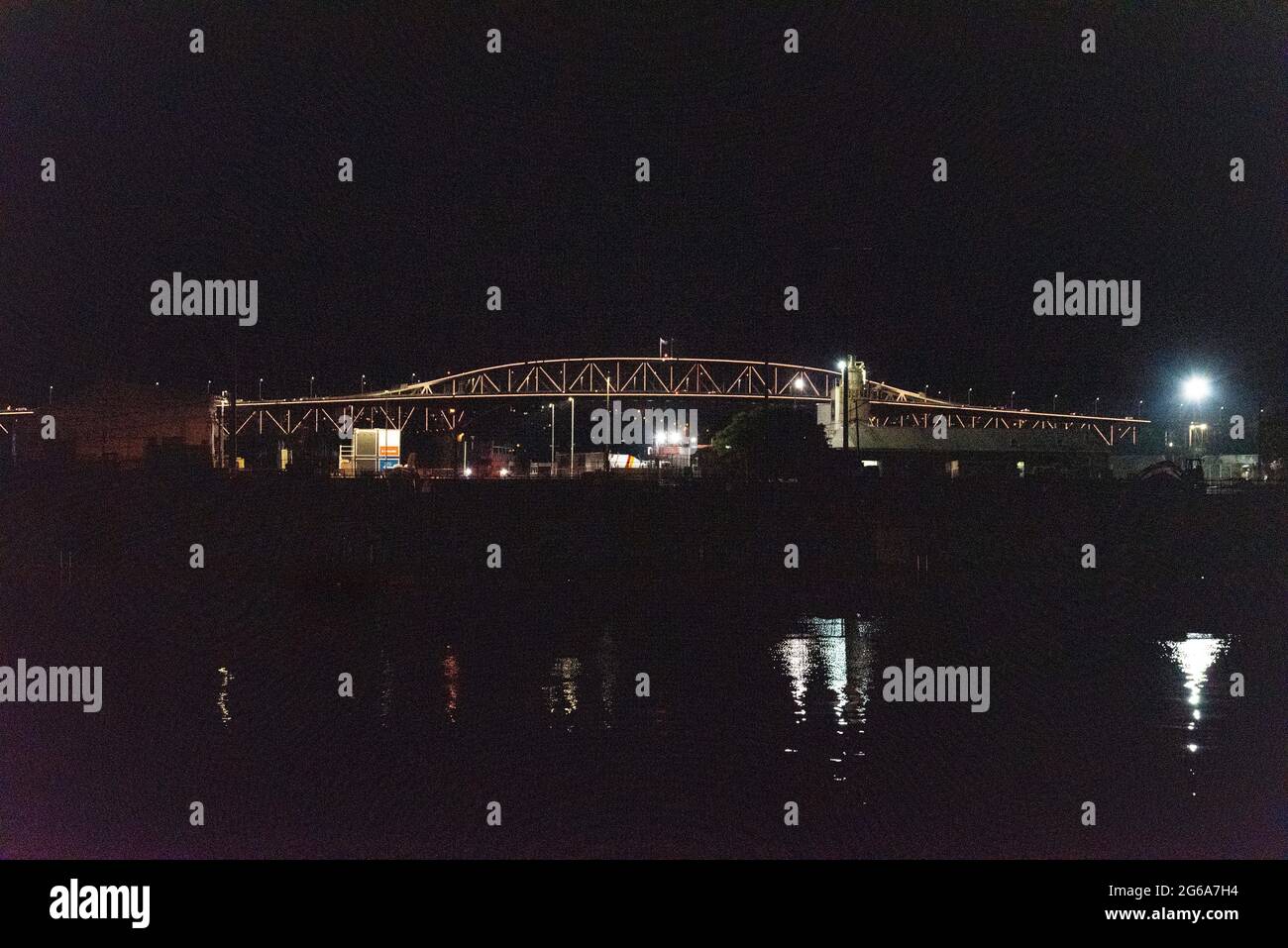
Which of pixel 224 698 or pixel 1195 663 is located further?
pixel 1195 663

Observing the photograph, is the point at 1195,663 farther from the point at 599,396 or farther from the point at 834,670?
the point at 599,396

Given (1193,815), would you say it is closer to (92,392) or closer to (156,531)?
(156,531)

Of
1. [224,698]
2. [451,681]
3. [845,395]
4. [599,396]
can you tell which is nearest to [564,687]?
[451,681]

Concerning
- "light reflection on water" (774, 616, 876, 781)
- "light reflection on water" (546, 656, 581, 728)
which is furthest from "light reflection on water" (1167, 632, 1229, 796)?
"light reflection on water" (546, 656, 581, 728)

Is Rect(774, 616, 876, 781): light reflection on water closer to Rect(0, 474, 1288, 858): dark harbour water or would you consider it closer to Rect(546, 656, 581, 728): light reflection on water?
Rect(0, 474, 1288, 858): dark harbour water

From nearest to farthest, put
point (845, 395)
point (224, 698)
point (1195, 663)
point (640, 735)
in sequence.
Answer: point (640, 735) → point (224, 698) → point (1195, 663) → point (845, 395)

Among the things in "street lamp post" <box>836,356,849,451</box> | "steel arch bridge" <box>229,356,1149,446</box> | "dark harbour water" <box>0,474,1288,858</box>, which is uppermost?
"steel arch bridge" <box>229,356,1149,446</box>
